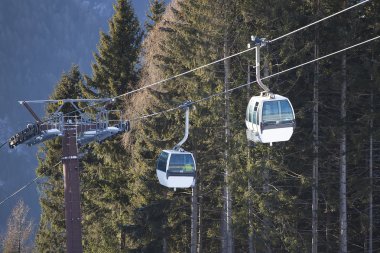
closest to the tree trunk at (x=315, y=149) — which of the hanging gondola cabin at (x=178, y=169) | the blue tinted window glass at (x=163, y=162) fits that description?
the hanging gondola cabin at (x=178, y=169)

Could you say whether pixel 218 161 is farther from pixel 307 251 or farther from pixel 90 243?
pixel 90 243

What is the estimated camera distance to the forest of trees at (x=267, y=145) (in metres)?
21.1

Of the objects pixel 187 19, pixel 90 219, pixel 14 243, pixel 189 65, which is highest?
pixel 187 19

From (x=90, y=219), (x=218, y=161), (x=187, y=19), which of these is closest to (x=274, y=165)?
(x=218, y=161)

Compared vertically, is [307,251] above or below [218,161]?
below

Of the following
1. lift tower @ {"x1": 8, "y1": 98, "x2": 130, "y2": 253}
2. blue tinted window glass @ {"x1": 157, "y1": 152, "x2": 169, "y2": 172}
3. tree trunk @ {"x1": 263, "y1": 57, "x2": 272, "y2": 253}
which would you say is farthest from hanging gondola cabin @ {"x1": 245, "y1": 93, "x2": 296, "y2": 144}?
tree trunk @ {"x1": 263, "y1": 57, "x2": 272, "y2": 253}

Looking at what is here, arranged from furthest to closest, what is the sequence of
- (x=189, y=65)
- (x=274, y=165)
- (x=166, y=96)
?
(x=166, y=96), (x=189, y=65), (x=274, y=165)

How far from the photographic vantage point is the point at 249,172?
21578mm

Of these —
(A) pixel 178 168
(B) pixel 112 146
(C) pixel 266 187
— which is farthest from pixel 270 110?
(B) pixel 112 146

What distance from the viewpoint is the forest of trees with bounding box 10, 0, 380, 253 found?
2111 cm

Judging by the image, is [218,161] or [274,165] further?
[218,161]

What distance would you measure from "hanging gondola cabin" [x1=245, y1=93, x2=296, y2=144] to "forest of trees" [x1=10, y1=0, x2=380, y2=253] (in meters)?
7.27

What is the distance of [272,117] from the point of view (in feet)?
43.4

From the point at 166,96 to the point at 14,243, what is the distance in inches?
1434
